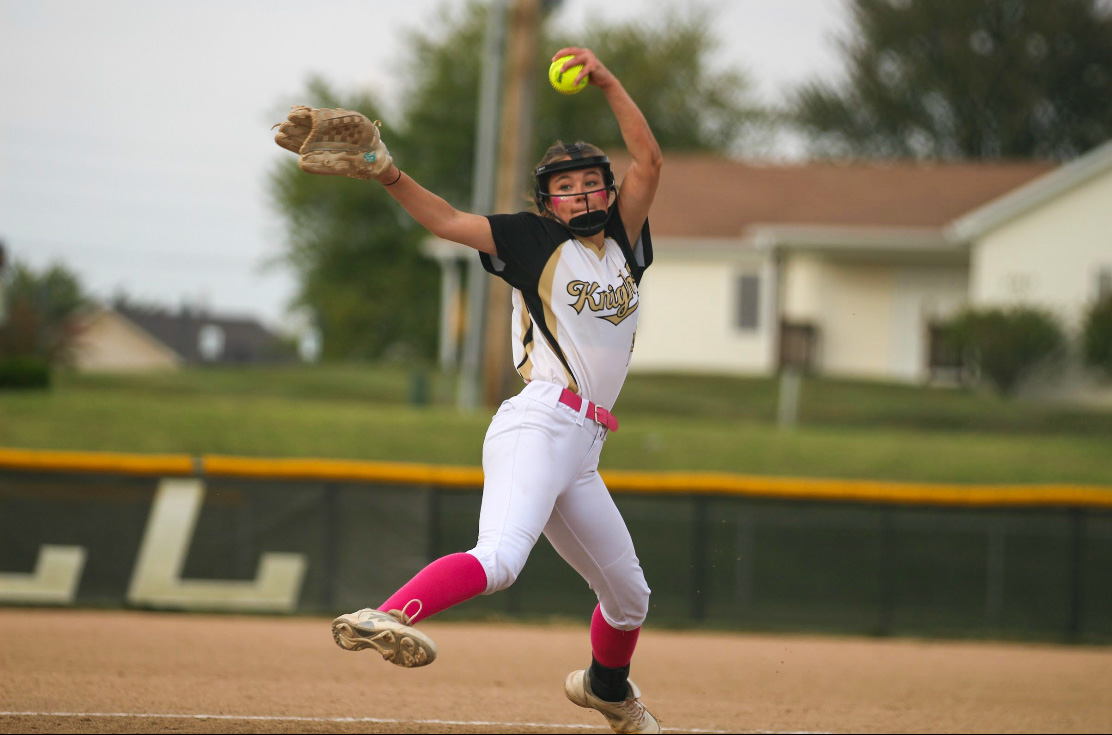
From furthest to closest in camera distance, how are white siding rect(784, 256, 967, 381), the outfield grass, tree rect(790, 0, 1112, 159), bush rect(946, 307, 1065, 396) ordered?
tree rect(790, 0, 1112, 159), white siding rect(784, 256, 967, 381), bush rect(946, 307, 1065, 396), the outfield grass

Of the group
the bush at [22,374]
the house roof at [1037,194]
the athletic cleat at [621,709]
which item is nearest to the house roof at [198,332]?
the bush at [22,374]

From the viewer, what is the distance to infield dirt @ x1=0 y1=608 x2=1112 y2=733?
527 cm

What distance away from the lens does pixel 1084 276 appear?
64.6 ft

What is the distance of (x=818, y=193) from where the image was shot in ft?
80.4

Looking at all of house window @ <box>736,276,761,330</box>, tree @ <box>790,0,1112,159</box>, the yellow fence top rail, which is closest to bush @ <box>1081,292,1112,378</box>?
house window @ <box>736,276,761,330</box>

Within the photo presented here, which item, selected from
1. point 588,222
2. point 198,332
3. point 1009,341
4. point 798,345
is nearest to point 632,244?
point 588,222

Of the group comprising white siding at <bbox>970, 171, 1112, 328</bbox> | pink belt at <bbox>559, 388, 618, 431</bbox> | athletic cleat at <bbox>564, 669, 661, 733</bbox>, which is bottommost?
athletic cleat at <bbox>564, 669, 661, 733</bbox>

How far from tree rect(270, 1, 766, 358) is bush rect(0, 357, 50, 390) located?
21162 millimetres

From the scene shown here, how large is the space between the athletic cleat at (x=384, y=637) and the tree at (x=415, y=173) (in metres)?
33.9

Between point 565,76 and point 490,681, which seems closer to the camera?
point 565,76

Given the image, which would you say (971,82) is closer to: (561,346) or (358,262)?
(358,262)

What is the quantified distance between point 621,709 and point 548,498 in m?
1.26

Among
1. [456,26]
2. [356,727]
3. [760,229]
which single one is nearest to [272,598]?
[356,727]

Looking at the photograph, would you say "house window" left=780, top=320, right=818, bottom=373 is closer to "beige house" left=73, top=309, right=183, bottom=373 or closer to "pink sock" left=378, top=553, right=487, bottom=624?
"pink sock" left=378, top=553, right=487, bottom=624
